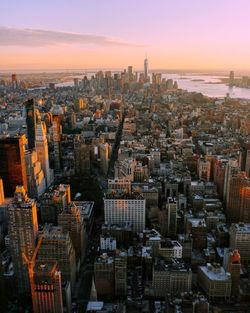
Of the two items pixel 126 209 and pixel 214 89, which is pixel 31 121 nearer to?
pixel 126 209

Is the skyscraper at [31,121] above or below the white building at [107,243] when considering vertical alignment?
above

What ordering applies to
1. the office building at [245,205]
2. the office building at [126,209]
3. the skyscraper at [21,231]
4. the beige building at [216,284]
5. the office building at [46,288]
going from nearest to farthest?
the office building at [46,288] < the skyscraper at [21,231] < the beige building at [216,284] < the office building at [126,209] < the office building at [245,205]

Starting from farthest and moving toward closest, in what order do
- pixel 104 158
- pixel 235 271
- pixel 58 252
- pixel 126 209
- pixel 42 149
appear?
pixel 104 158 → pixel 42 149 → pixel 126 209 → pixel 235 271 → pixel 58 252

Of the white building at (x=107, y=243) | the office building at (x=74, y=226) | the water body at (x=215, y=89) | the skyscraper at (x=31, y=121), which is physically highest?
the skyscraper at (x=31, y=121)

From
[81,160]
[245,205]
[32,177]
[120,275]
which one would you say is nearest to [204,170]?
[245,205]

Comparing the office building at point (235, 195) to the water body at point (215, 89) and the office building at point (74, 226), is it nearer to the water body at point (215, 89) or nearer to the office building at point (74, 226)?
the office building at point (74, 226)

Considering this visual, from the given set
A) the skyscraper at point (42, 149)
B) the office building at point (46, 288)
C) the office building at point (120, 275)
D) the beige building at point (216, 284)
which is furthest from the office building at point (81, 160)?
the office building at point (46, 288)

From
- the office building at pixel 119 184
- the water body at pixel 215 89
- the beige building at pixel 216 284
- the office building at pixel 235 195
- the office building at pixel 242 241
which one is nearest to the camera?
the beige building at pixel 216 284

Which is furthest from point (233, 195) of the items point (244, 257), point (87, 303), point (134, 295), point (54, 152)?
point (54, 152)
